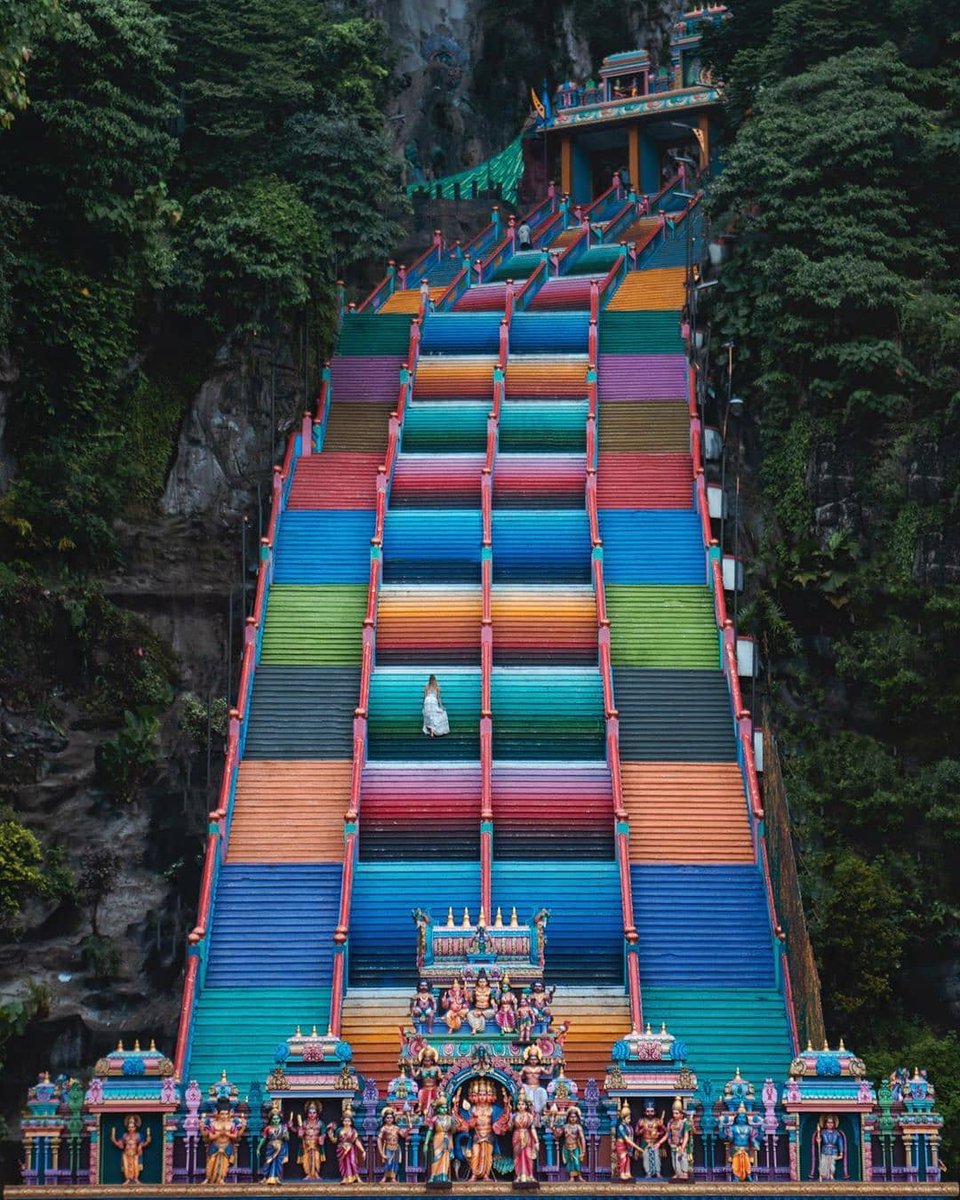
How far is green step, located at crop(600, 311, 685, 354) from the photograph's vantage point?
50.7m

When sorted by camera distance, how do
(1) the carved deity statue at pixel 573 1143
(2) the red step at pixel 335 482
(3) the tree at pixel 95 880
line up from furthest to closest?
(2) the red step at pixel 335 482 < (3) the tree at pixel 95 880 < (1) the carved deity statue at pixel 573 1143

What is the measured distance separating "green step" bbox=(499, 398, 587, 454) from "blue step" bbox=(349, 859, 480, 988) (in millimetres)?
13227

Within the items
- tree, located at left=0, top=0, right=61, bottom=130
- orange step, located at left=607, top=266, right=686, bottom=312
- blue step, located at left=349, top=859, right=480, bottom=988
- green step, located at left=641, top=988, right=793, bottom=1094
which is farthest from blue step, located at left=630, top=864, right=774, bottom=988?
orange step, located at left=607, top=266, right=686, bottom=312

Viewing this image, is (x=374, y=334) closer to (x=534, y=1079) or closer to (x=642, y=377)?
(x=642, y=377)

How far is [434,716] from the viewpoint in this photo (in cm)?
3841

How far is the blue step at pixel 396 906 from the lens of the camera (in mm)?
34594

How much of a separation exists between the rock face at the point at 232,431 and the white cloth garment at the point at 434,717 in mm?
7991

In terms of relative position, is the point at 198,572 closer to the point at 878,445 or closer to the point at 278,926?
the point at 278,926

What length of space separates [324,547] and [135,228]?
24.3 ft

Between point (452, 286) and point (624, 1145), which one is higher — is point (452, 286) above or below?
above

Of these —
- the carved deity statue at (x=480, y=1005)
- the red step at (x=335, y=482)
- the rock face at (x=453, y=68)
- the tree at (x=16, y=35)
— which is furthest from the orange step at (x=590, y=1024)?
the rock face at (x=453, y=68)

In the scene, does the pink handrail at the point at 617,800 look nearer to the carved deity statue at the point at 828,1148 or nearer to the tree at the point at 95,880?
the carved deity statue at the point at 828,1148

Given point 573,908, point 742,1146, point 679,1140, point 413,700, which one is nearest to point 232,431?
point 413,700

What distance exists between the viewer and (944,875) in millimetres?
38562
